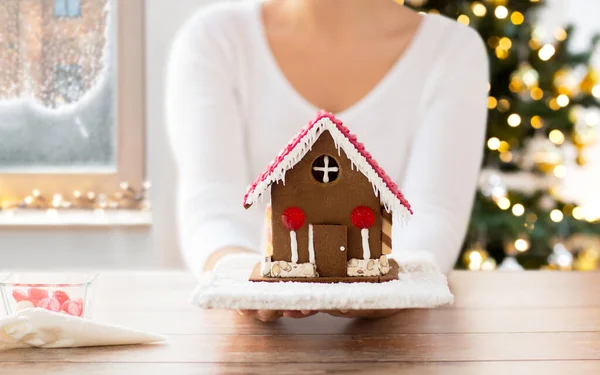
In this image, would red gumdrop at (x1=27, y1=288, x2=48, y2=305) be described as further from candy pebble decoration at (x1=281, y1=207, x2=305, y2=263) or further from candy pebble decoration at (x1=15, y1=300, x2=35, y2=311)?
candy pebble decoration at (x1=281, y1=207, x2=305, y2=263)

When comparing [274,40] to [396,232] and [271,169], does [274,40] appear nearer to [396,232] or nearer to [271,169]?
[396,232]

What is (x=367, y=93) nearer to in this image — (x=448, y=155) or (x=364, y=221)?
(x=448, y=155)

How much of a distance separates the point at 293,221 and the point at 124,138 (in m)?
1.97

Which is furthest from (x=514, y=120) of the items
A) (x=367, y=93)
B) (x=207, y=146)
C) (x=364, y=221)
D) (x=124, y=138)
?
(x=364, y=221)

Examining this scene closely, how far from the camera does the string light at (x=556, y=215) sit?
2.78m

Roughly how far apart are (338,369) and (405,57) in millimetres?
967

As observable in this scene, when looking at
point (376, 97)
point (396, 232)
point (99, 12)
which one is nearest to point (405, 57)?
point (376, 97)

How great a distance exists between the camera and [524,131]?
2820mm

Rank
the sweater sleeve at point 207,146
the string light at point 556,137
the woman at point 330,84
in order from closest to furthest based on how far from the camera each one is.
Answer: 1. the sweater sleeve at point 207,146
2. the woman at point 330,84
3. the string light at point 556,137

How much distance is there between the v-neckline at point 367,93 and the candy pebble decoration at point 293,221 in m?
0.68

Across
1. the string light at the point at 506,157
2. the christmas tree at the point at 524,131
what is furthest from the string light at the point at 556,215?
the string light at the point at 506,157

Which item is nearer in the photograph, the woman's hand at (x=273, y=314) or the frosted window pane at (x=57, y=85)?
the woman's hand at (x=273, y=314)

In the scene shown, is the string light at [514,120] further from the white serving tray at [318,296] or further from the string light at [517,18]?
the white serving tray at [318,296]

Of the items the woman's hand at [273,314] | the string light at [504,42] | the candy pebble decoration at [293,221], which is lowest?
the woman's hand at [273,314]
